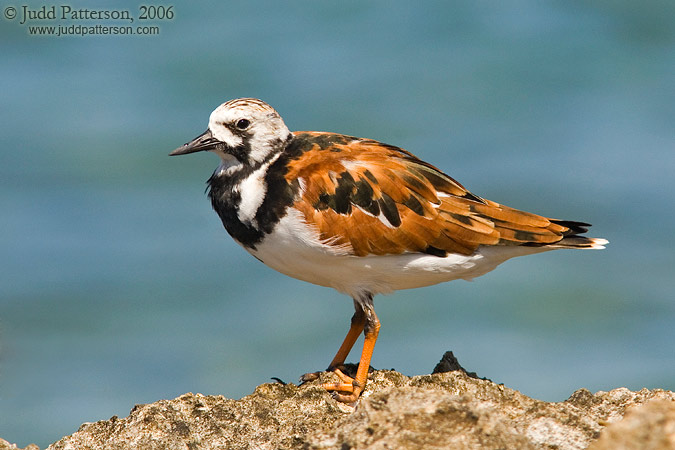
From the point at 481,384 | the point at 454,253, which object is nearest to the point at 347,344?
the point at 454,253

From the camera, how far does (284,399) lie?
6.27 meters

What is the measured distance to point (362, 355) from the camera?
709 cm

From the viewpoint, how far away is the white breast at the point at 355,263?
6.81 metres

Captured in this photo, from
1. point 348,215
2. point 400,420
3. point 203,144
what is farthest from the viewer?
point 203,144

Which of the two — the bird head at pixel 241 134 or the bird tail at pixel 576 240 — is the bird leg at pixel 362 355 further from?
the bird tail at pixel 576 240

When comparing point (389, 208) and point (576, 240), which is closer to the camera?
point (389, 208)

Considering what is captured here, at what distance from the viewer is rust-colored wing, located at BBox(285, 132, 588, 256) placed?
6.93 metres

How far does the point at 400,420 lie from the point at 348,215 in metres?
2.93

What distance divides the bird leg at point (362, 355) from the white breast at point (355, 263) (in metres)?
0.23

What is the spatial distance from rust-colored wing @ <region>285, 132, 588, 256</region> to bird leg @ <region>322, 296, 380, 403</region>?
2.14 feet

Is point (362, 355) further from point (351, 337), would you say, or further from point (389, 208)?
point (389, 208)

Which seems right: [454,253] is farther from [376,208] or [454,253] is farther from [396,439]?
[396,439]

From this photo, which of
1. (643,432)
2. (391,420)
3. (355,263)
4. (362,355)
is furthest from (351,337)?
(643,432)

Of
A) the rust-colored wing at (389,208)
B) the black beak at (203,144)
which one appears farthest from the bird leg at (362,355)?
the black beak at (203,144)
